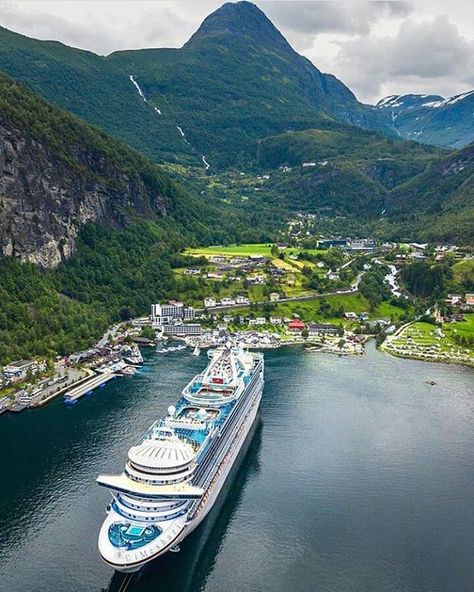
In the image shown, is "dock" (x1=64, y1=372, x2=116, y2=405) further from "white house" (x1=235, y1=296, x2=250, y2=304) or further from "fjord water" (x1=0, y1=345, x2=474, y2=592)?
"white house" (x1=235, y1=296, x2=250, y2=304)

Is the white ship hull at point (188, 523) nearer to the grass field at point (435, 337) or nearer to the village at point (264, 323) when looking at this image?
the village at point (264, 323)

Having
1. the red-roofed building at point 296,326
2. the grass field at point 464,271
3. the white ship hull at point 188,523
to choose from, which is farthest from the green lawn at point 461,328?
the white ship hull at point 188,523

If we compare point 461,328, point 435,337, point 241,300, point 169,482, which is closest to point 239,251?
point 241,300

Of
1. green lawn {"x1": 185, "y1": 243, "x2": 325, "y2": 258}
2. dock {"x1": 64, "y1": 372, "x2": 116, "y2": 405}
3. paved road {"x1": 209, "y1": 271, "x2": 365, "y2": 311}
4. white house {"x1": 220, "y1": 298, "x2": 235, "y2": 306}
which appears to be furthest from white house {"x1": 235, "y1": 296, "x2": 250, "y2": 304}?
dock {"x1": 64, "y1": 372, "x2": 116, "y2": 405}

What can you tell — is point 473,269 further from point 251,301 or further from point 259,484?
point 259,484

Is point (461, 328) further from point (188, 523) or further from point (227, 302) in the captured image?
point (188, 523)

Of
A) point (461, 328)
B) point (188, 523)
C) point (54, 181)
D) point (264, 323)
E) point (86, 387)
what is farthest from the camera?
point (54, 181)
